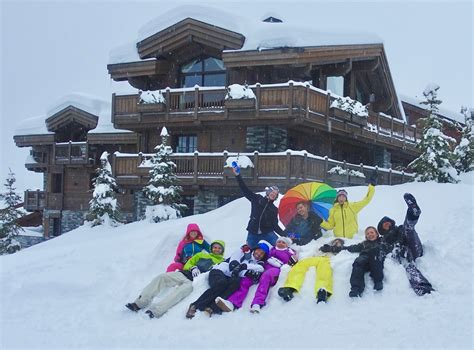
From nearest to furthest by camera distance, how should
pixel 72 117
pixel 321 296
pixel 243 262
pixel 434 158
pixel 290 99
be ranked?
1. pixel 321 296
2. pixel 243 262
3. pixel 434 158
4. pixel 290 99
5. pixel 72 117

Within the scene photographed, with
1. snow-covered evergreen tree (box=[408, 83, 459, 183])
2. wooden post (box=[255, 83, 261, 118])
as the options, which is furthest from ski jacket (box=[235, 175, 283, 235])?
wooden post (box=[255, 83, 261, 118])

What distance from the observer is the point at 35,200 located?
3095 centimetres

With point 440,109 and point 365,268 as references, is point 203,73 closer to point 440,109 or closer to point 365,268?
point 365,268

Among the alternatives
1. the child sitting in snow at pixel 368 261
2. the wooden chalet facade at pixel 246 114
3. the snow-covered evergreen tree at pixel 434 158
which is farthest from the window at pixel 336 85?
the child sitting in snow at pixel 368 261

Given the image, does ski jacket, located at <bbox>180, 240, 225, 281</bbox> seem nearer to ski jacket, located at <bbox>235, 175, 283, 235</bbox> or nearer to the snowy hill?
the snowy hill

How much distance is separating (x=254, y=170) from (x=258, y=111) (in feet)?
7.58

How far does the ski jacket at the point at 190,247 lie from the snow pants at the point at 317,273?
222 cm

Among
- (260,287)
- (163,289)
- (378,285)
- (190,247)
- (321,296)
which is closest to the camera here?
(321,296)

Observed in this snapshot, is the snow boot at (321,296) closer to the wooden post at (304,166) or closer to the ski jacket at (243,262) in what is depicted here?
the ski jacket at (243,262)

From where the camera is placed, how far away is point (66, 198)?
99.6 ft

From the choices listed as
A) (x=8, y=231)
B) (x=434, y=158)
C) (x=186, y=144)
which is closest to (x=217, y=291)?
(x=434, y=158)

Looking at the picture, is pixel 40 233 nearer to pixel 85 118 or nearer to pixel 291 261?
pixel 85 118

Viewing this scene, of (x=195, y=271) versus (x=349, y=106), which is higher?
(x=349, y=106)

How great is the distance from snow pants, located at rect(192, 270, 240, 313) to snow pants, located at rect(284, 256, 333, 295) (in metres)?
0.82
